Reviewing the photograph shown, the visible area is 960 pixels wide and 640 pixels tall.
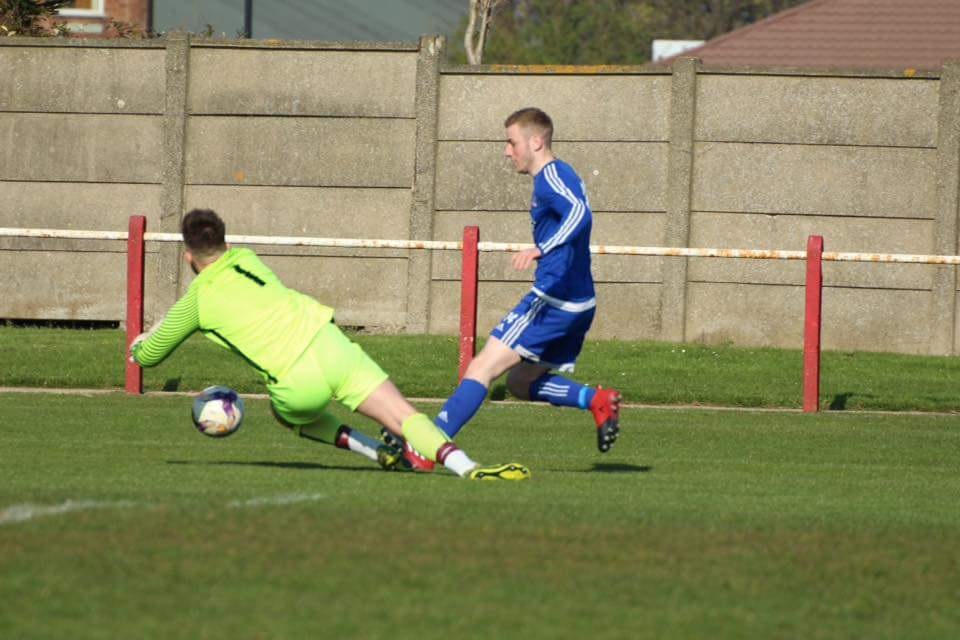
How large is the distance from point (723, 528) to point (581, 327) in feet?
8.27

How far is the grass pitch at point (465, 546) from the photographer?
4.93m

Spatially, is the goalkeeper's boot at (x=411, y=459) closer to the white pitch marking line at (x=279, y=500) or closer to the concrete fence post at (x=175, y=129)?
the white pitch marking line at (x=279, y=500)

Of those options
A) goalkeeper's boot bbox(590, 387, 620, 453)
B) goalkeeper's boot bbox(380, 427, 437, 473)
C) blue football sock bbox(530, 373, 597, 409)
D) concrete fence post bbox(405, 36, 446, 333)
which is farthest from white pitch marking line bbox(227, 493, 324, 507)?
concrete fence post bbox(405, 36, 446, 333)

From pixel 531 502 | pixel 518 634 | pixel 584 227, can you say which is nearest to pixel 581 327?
pixel 584 227

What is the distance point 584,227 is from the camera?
8.77 m

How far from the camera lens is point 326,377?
26.2 ft

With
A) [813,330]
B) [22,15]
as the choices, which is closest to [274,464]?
[813,330]

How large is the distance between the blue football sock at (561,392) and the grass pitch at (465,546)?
0.39 meters

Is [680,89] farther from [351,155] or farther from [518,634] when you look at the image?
[518,634]

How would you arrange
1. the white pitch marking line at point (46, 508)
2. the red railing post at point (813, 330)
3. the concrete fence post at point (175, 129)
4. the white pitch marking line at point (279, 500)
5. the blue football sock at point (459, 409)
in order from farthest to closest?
the concrete fence post at point (175, 129) → the red railing post at point (813, 330) → the blue football sock at point (459, 409) → the white pitch marking line at point (279, 500) → the white pitch marking line at point (46, 508)

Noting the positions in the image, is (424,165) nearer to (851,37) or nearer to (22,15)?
(22,15)

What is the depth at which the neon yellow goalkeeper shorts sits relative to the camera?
7.99m

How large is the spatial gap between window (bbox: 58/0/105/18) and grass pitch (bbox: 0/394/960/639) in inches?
814

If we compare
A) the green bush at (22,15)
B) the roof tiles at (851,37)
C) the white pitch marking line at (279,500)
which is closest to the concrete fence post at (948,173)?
the green bush at (22,15)
